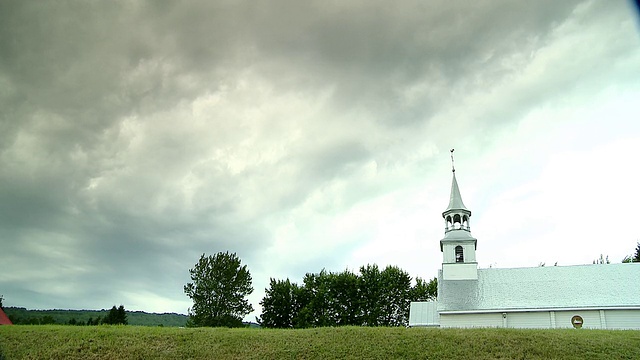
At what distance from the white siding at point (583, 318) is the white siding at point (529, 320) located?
0.77m

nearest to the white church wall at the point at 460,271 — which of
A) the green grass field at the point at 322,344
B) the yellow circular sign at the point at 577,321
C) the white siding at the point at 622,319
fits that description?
the yellow circular sign at the point at 577,321

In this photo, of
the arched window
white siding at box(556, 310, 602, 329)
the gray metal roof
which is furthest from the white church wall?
white siding at box(556, 310, 602, 329)

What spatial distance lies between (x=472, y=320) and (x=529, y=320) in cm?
429

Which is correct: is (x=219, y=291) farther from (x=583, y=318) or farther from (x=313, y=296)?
(x=583, y=318)

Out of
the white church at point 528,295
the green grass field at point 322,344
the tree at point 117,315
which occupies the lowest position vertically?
the green grass field at point 322,344

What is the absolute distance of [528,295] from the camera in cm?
3806

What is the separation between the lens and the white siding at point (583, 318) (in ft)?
115

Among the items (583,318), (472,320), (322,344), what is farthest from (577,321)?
(322,344)

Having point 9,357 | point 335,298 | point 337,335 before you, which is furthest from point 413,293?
point 9,357

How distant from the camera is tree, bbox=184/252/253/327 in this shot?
49031 millimetres

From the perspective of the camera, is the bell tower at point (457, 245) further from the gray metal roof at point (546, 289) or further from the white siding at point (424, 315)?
the white siding at point (424, 315)

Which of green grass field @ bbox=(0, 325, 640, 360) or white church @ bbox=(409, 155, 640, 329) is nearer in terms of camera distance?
green grass field @ bbox=(0, 325, 640, 360)

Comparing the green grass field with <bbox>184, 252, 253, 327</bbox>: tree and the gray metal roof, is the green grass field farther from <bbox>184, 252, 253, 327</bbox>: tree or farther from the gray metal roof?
<bbox>184, 252, 253, 327</bbox>: tree

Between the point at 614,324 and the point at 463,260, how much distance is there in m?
12.7
